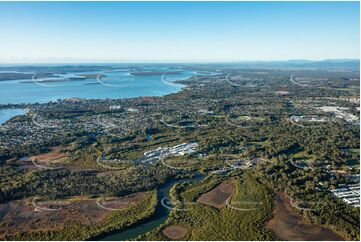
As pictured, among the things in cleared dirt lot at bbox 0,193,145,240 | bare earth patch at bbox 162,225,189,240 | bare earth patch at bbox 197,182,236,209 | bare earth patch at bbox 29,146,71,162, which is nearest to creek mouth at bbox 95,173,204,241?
bare earth patch at bbox 162,225,189,240

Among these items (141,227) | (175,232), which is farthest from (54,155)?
(175,232)

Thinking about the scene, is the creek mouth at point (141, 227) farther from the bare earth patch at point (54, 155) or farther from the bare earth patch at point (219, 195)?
the bare earth patch at point (54, 155)

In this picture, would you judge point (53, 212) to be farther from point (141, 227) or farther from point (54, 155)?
point (54, 155)

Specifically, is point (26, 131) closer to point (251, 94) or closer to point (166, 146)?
point (166, 146)

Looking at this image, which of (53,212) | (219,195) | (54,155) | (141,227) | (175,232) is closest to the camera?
(175,232)

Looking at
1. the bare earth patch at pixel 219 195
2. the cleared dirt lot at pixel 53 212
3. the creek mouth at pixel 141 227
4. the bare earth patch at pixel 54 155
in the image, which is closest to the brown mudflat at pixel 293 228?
the bare earth patch at pixel 219 195

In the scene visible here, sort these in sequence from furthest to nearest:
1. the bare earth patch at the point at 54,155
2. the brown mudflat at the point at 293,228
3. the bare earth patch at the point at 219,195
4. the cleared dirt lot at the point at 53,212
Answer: the bare earth patch at the point at 54,155 < the bare earth patch at the point at 219,195 < the cleared dirt lot at the point at 53,212 < the brown mudflat at the point at 293,228

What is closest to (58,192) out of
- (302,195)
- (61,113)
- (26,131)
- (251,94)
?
(302,195)
